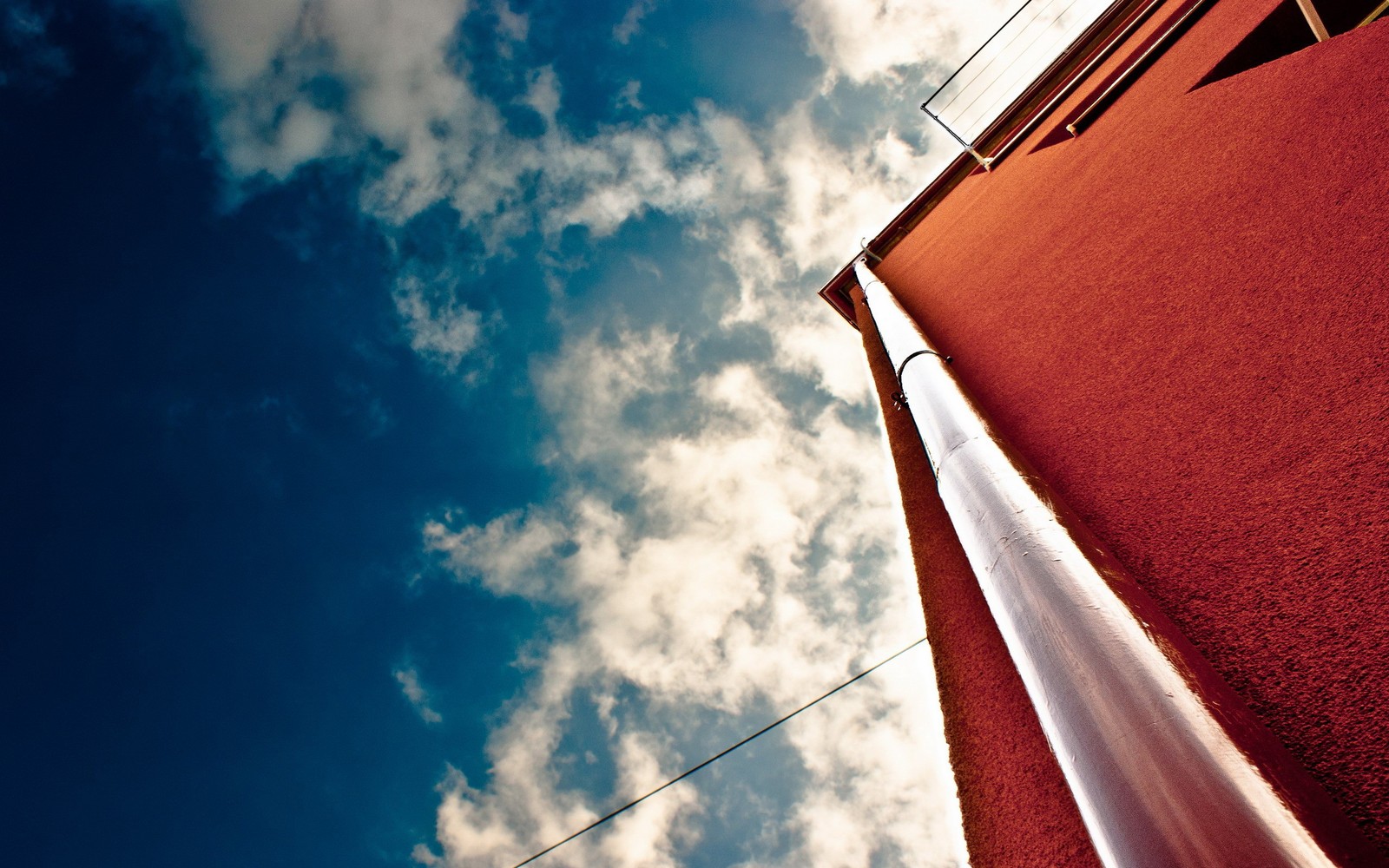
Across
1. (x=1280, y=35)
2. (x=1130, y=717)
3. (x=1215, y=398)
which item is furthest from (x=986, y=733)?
(x=1280, y=35)

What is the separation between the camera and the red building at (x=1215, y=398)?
150 centimetres

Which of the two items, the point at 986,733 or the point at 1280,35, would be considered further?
the point at 1280,35

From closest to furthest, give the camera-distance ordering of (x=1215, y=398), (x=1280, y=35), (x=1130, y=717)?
(x=1130, y=717) → (x=1215, y=398) → (x=1280, y=35)

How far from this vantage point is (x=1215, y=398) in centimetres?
222

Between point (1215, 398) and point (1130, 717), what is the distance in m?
1.59

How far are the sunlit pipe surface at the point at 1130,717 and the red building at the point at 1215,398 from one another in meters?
0.08

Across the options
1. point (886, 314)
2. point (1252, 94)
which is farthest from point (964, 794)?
point (1252, 94)

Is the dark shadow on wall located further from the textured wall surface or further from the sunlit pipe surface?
the sunlit pipe surface

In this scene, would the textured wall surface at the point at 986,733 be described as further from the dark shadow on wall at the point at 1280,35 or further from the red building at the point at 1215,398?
the dark shadow on wall at the point at 1280,35

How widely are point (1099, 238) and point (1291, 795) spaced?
11.3ft

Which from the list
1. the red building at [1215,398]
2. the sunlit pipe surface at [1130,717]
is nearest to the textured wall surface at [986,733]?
the red building at [1215,398]

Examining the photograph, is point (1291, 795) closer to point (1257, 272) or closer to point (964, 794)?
point (964, 794)

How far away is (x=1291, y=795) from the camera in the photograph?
1059 millimetres

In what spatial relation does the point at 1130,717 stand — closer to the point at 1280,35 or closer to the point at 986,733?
the point at 986,733
